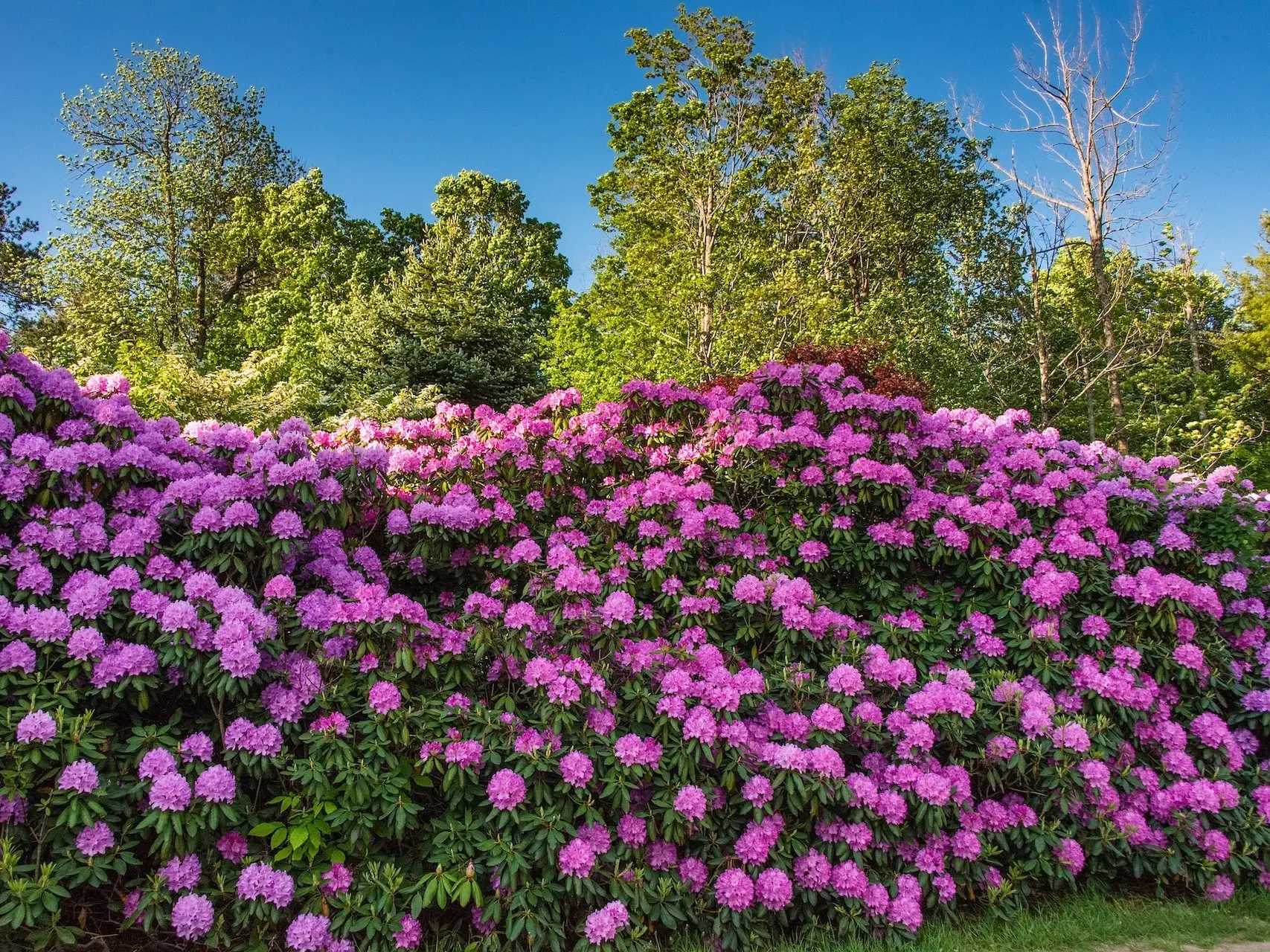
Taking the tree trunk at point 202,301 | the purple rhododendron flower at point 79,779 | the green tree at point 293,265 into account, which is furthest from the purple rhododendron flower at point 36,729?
the tree trunk at point 202,301

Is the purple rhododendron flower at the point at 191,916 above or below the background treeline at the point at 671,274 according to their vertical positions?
below

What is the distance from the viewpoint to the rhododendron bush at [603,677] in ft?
8.96

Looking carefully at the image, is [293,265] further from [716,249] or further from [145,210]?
[716,249]

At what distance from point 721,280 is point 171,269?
15195 millimetres

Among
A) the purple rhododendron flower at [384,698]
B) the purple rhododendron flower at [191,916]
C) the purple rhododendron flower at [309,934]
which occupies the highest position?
the purple rhododendron flower at [384,698]

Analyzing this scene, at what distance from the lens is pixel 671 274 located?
1232 cm

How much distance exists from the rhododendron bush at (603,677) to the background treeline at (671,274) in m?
4.64

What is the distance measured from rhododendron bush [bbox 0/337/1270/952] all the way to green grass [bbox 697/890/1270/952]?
0.10 meters

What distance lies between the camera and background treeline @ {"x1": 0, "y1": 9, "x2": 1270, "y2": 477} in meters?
12.3

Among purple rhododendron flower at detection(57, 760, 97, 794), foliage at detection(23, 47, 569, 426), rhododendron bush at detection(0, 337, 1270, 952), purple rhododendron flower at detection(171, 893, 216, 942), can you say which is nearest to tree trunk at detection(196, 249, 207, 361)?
foliage at detection(23, 47, 569, 426)

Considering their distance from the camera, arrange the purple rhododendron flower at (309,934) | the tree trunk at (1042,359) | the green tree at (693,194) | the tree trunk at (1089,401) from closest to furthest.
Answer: the purple rhododendron flower at (309,934)
the green tree at (693,194)
the tree trunk at (1089,401)
the tree trunk at (1042,359)

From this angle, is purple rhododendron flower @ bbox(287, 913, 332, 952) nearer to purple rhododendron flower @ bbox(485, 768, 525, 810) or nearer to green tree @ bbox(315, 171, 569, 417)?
purple rhododendron flower @ bbox(485, 768, 525, 810)

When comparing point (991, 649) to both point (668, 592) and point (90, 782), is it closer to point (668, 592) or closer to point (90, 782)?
point (668, 592)

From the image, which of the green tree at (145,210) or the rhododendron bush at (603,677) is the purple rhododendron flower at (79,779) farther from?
the green tree at (145,210)
